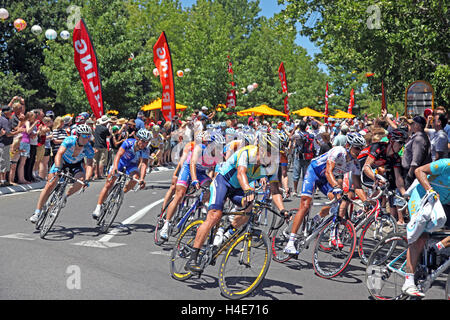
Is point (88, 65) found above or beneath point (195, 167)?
above

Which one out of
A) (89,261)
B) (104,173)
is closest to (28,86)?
(104,173)

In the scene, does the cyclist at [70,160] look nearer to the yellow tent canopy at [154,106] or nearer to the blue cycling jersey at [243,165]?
the blue cycling jersey at [243,165]

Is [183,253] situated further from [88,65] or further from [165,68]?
[165,68]

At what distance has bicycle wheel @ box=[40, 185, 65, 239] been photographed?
30.3ft

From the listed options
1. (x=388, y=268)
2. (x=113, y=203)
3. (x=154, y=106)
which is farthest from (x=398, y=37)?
(x=154, y=106)

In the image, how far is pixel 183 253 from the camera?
6.84 metres

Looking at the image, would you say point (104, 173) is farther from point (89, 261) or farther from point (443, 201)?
point (443, 201)

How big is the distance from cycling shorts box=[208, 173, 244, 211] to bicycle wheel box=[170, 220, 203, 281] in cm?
39

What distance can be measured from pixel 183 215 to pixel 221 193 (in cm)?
259

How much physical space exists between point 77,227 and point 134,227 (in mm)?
1027

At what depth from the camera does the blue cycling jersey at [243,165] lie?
21.9ft

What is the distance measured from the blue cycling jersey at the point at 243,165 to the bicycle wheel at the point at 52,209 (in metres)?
3.73

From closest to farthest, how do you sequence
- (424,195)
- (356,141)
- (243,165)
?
(424,195)
(243,165)
(356,141)
